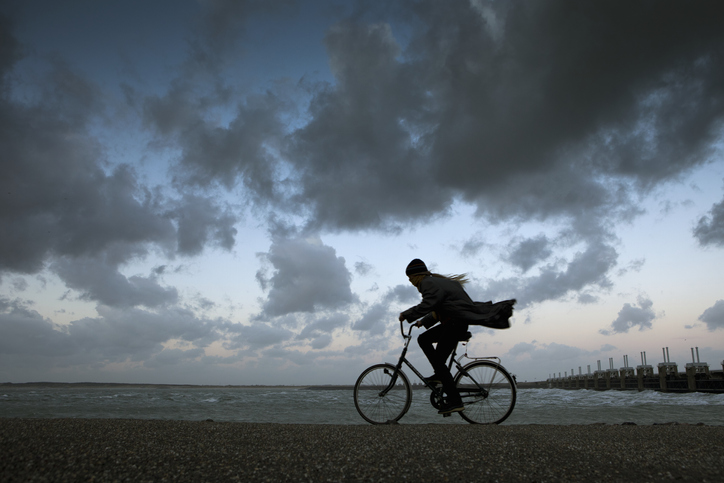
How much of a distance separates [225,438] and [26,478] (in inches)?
61.9

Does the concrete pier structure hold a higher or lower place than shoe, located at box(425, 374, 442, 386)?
lower

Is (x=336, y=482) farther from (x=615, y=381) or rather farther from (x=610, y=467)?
(x=615, y=381)

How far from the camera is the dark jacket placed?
5.41 metres

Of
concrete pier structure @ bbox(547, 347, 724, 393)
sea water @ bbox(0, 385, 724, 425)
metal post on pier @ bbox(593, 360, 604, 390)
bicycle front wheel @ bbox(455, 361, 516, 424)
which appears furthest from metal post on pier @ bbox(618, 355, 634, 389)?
bicycle front wheel @ bbox(455, 361, 516, 424)

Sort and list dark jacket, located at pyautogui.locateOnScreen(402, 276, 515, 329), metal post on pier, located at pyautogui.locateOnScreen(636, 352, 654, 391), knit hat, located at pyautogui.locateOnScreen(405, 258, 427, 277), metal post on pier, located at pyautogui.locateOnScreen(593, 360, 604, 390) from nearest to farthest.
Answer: dark jacket, located at pyautogui.locateOnScreen(402, 276, 515, 329), knit hat, located at pyautogui.locateOnScreen(405, 258, 427, 277), metal post on pier, located at pyautogui.locateOnScreen(636, 352, 654, 391), metal post on pier, located at pyautogui.locateOnScreen(593, 360, 604, 390)

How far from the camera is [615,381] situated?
5481 cm

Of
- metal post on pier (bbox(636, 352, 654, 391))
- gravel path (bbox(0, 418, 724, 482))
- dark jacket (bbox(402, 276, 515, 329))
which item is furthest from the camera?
metal post on pier (bbox(636, 352, 654, 391))

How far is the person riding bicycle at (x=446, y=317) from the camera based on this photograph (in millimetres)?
5504

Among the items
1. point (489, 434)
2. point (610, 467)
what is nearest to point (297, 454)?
point (489, 434)

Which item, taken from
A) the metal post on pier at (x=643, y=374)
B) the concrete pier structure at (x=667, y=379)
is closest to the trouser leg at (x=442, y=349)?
the concrete pier structure at (x=667, y=379)

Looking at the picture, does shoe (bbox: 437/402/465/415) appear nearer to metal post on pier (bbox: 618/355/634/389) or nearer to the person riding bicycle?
the person riding bicycle

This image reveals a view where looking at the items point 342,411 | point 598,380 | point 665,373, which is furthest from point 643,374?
point 342,411

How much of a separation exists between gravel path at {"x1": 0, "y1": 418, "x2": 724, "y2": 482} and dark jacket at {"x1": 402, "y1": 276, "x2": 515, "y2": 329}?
1574 millimetres

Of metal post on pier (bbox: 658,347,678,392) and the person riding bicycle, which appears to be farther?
metal post on pier (bbox: 658,347,678,392)
